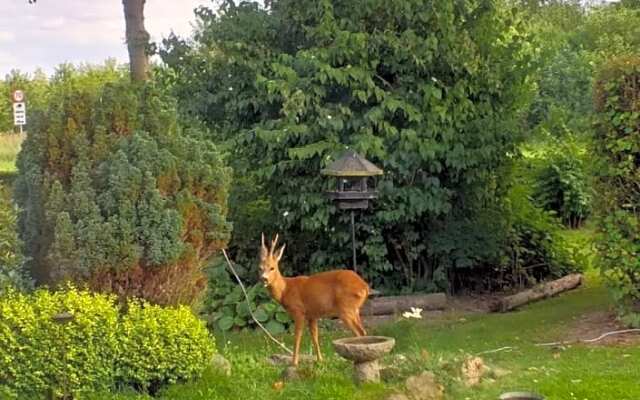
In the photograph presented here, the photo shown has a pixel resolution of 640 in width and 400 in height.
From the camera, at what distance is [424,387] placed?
6.16 m

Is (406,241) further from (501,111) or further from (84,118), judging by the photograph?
(84,118)

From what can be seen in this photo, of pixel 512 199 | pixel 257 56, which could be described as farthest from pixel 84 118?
pixel 512 199

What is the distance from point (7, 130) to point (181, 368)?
29.8 meters

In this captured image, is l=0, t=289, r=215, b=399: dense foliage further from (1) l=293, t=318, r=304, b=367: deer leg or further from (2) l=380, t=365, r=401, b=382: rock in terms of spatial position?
(2) l=380, t=365, r=401, b=382: rock

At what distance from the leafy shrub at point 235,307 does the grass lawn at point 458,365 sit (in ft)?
1.77

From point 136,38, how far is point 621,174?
7097 mm

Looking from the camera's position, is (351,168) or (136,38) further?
(136,38)

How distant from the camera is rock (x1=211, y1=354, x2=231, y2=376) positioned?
6680mm

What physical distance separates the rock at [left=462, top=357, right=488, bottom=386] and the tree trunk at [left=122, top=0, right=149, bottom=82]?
7.36 metres

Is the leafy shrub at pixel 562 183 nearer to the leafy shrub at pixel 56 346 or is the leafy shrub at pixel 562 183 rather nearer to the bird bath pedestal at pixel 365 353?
the bird bath pedestal at pixel 365 353

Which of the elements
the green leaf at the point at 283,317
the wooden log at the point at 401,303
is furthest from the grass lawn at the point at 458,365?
the wooden log at the point at 401,303

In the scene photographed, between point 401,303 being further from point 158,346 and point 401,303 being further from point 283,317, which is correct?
point 158,346

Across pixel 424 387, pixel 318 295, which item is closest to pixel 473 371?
pixel 424 387

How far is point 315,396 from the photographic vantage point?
20.0 feet
